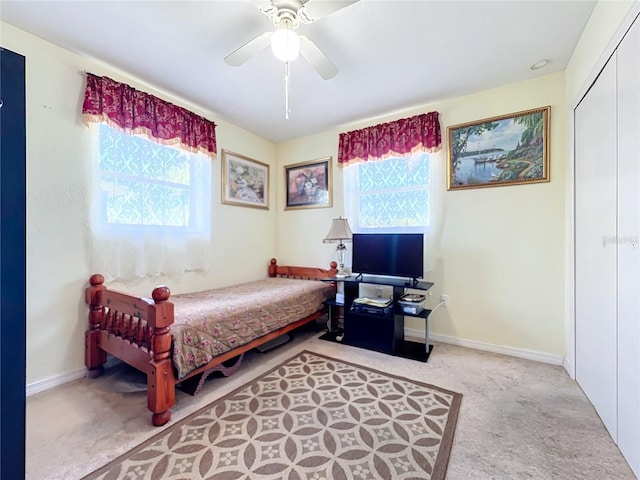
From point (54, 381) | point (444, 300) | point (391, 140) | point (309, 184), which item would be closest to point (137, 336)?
point (54, 381)

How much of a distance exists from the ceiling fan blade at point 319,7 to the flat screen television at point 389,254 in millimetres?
1922

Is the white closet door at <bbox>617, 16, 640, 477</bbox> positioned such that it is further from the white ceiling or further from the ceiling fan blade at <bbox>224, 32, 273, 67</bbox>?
the ceiling fan blade at <bbox>224, 32, 273, 67</bbox>

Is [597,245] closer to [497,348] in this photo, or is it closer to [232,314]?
[497,348]

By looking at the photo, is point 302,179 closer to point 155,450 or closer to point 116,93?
point 116,93

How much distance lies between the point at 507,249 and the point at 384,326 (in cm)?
139

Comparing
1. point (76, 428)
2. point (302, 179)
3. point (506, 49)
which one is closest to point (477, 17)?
point (506, 49)

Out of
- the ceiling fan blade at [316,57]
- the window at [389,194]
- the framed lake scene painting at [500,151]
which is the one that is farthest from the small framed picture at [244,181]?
the framed lake scene painting at [500,151]

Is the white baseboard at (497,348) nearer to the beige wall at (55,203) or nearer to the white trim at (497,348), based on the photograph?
the white trim at (497,348)

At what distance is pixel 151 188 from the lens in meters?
2.59

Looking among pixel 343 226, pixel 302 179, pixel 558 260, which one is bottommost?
pixel 558 260

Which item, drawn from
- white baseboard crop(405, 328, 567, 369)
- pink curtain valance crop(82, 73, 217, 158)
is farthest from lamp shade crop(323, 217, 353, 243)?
Result: pink curtain valance crop(82, 73, 217, 158)

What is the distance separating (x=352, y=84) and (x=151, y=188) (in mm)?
2127

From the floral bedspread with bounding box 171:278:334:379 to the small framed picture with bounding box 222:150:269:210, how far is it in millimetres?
1107

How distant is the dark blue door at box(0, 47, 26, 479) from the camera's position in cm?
90
